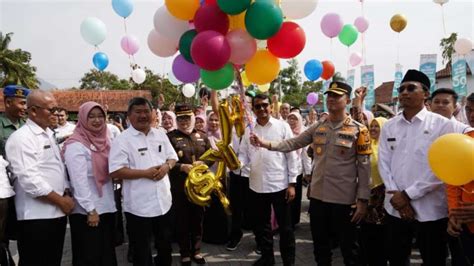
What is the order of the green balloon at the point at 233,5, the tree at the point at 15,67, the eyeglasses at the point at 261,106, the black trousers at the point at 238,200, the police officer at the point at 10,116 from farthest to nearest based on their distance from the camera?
the tree at the point at 15,67, the black trousers at the point at 238,200, the eyeglasses at the point at 261,106, the police officer at the point at 10,116, the green balloon at the point at 233,5

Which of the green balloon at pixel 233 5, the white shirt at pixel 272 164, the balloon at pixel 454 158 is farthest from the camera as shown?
the white shirt at pixel 272 164

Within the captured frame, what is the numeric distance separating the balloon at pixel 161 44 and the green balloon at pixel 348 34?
4.91 metres

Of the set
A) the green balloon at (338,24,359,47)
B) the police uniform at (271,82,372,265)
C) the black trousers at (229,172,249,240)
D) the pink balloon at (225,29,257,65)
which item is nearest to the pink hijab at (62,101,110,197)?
the pink balloon at (225,29,257,65)

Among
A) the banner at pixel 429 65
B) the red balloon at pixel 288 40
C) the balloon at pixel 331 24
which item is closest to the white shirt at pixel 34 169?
the red balloon at pixel 288 40

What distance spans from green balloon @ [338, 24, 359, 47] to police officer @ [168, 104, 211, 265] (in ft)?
15.7

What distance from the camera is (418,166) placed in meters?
2.43

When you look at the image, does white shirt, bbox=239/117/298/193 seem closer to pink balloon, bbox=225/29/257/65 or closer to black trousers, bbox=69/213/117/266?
pink balloon, bbox=225/29/257/65

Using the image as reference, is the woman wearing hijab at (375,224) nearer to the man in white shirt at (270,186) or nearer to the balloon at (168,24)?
the man in white shirt at (270,186)

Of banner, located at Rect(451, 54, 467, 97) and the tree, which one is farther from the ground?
the tree

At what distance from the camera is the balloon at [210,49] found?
8.80ft

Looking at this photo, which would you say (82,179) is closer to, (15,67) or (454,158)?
(454,158)

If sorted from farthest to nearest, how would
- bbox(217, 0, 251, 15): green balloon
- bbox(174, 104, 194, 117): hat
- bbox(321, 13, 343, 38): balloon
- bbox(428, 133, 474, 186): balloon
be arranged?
bbox(321, 13, 343, 38): balloon → bbox(174, 104, 194, 117): hat → bbox(217, 0, 251, 15): green balloon → bbox(428, 133, 474, 186): balloon

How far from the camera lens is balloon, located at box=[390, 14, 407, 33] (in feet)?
25.8

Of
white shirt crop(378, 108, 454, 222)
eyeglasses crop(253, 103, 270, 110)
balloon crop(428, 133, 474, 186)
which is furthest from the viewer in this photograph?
eyeglasses crop(253, 103, 270, 110)
